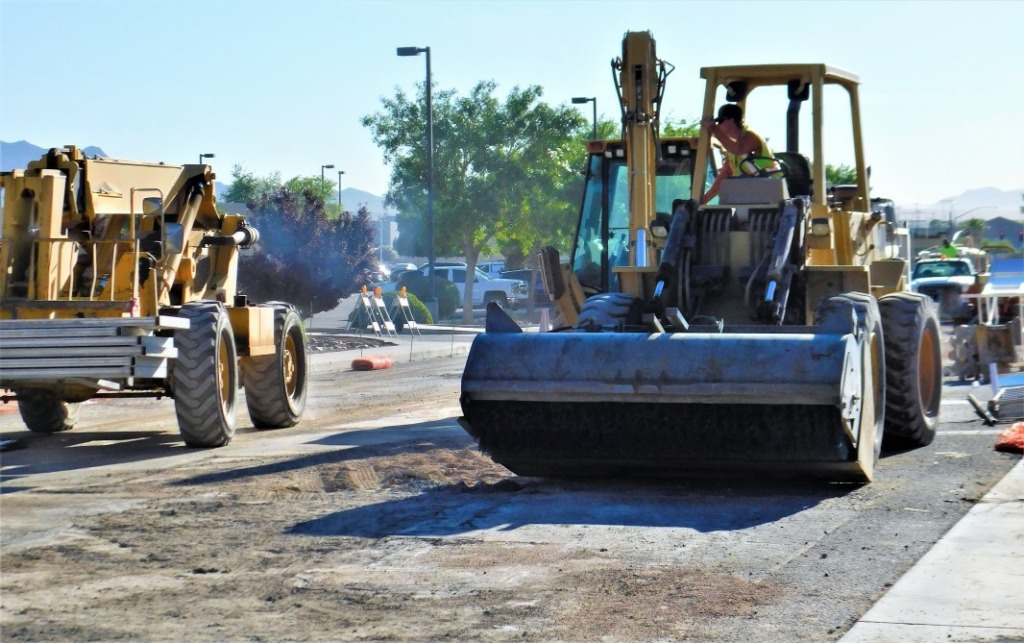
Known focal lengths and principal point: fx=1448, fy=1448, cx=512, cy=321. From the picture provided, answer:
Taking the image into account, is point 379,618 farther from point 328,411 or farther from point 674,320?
point 328,411

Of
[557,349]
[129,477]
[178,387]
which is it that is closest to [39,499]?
[129,477]

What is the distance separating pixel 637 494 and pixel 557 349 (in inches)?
41.2

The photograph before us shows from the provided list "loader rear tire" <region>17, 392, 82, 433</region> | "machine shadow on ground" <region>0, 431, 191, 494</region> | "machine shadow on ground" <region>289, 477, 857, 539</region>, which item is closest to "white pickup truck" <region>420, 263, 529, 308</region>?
"loader rear tire" <region>17, 392, 82, 433</region>

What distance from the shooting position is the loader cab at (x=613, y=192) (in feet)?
51.4

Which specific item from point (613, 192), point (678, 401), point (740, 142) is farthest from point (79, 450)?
point (613, 192)

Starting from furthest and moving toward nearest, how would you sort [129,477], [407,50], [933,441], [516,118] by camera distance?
[516,118], [407,50], [933,441], [129,477]

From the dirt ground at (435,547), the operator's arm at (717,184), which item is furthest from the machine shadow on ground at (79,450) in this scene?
the operator's arm at (717,184)

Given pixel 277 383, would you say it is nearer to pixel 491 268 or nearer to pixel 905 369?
pixel 905 369

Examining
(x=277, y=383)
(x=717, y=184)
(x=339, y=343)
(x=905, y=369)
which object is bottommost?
(x=339, y=343)

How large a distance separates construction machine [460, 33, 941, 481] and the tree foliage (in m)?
20.2

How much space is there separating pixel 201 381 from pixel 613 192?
5.65 m

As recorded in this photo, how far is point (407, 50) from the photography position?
37.3m

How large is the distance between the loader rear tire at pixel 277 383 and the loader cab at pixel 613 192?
3219 millimetres

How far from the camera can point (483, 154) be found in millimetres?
45500
